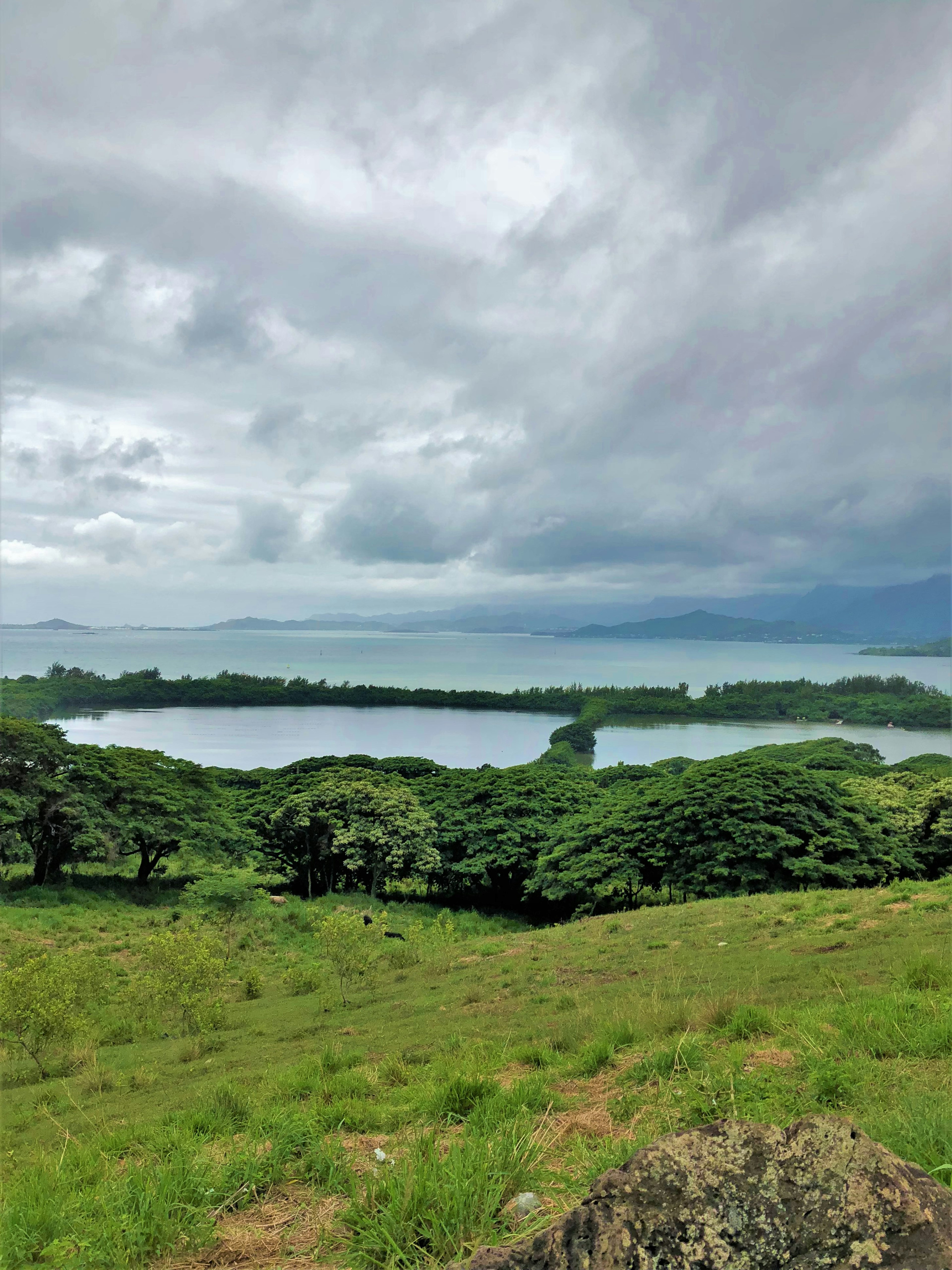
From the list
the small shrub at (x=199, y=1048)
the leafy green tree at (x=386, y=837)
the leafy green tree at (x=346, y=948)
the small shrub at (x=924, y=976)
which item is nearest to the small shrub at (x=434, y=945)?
the leafy green tree at (x=346, y=948)

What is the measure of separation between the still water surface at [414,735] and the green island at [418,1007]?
23456 millimetres

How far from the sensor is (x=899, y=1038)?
4.40 m

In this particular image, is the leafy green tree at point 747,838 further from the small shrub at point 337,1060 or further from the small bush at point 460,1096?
the small bush at point 460,1096

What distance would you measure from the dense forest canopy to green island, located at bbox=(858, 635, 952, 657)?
4192 inches

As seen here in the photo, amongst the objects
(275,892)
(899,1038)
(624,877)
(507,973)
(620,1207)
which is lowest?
(275,892)

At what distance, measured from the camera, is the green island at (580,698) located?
81312 millimetres

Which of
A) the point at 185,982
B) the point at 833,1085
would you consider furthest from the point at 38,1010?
the point at 833,1085

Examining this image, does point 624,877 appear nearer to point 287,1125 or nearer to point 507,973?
point 507,973

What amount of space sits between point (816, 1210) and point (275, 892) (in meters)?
33.8

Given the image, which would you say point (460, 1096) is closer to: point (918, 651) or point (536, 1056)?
point (536, 1056)

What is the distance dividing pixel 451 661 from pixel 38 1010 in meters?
130

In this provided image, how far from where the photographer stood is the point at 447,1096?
443 centimetres

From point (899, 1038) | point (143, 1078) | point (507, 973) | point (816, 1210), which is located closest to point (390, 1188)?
point (816, 1210)

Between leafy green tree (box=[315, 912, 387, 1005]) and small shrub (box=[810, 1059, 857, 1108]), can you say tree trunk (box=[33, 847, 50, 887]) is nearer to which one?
leafy green tree (box=[315, 912, 387, 1005])
